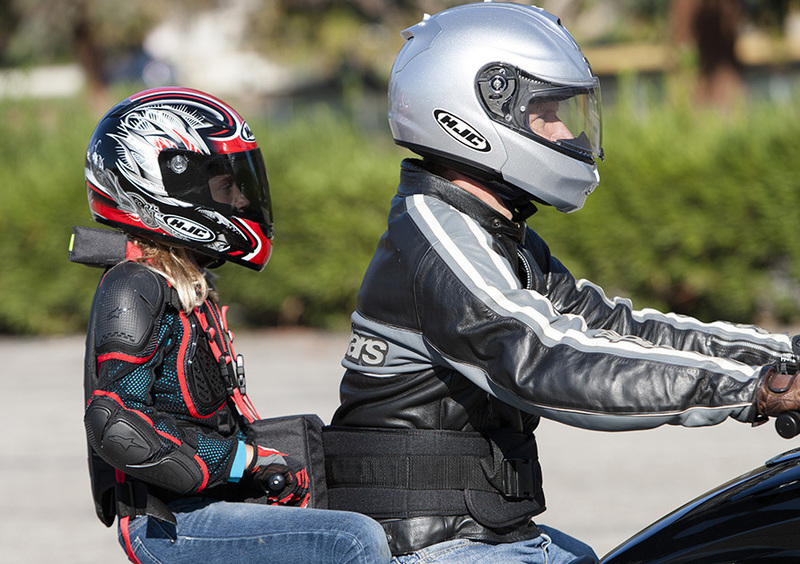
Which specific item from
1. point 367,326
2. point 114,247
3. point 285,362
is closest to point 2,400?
point 285,362

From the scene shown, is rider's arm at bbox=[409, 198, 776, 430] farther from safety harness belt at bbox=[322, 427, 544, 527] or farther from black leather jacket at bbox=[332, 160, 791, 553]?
safety harness belt at bbox=[322, 427, 544, 527]

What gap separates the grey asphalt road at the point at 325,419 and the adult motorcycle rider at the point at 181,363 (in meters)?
2.91

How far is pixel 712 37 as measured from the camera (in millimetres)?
16359

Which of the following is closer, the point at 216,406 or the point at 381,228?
the point at 216,406

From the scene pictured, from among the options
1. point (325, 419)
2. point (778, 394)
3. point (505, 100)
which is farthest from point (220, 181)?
point (325, 419)

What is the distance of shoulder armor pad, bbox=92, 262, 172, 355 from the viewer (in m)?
2.44

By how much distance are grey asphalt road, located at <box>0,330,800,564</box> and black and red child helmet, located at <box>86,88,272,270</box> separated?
2948 mm

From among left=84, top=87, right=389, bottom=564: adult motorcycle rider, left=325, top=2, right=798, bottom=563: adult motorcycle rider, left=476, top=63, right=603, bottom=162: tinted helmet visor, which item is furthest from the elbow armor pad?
left=476, top=63, right=603, bottom=162: tinted helmet visor

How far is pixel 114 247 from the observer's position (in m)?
2.71

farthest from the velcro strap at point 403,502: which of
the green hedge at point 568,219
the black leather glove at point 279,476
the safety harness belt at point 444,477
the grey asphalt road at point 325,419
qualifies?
the green hedge at point 568,219

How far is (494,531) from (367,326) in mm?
511

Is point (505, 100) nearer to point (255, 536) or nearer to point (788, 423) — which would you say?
point (788, 423)

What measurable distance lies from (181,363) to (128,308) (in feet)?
0.62

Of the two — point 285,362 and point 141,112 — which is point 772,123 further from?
point 141,112
